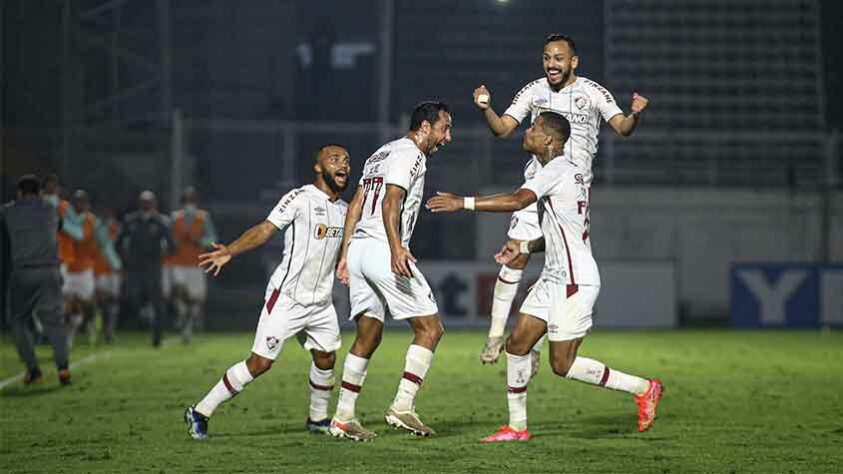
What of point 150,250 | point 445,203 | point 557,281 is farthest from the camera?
point 150,250

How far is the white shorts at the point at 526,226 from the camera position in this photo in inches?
432

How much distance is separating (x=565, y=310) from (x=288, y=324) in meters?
1.93

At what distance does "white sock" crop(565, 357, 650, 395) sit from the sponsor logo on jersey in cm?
191

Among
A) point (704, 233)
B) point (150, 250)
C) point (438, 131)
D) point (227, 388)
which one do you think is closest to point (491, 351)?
point (438, 131)

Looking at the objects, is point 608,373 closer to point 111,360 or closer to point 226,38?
point 111,360

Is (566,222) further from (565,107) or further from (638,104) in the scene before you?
(565,107)

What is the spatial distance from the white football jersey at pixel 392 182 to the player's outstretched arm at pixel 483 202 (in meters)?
0.59

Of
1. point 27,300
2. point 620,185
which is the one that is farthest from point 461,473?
point 620,185

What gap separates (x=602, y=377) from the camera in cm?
1005

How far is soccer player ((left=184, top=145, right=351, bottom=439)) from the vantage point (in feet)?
32.6

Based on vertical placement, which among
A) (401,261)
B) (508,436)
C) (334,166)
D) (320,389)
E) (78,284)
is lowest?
(508,436)

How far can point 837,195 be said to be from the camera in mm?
27172

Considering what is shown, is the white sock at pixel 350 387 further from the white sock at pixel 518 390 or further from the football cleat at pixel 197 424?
the white sock at pixel 518 390

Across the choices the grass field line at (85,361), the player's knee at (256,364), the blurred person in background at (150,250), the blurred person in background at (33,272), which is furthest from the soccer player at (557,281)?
the blurred person in background at (150,250)
